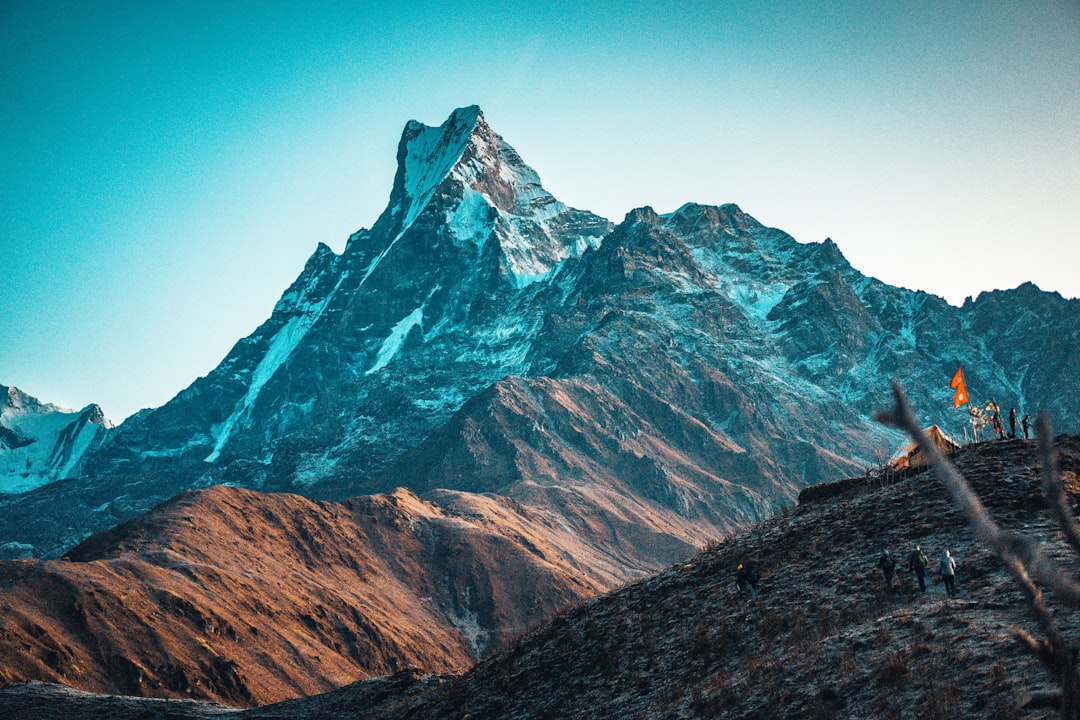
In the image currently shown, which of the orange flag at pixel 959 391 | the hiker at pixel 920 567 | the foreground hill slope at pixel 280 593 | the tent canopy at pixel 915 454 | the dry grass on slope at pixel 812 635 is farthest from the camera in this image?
the foreground hill slope at pixel 280 593

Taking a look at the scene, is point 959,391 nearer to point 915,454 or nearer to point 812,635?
point 915,454

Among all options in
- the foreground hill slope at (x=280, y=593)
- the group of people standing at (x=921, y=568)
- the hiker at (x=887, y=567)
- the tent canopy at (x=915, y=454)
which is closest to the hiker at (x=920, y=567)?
the group of people standing at (x=921, y=568)

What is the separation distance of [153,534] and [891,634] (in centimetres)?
11480

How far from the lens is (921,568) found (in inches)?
1002

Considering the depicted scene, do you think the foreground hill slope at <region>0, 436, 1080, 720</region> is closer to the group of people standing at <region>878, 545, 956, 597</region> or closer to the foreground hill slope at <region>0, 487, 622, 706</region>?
the group of people standing at <region>878, 545, 956, 597</region>

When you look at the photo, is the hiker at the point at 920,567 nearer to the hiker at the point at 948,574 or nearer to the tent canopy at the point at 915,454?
the hiker at the point at 948,574

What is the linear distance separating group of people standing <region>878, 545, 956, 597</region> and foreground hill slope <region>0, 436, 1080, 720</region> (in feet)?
1.12

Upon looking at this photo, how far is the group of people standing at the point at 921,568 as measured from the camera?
24.4 m

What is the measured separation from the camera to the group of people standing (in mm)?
24359

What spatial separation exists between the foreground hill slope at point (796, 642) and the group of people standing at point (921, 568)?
1.12ft

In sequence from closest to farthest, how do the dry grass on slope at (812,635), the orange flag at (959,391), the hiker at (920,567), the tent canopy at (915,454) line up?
the dry grass on slope at (812,635) → the hiker at (920,567) → the orange flag at (959,391) → the tent canopy at (915,454)

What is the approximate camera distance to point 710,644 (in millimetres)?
27188

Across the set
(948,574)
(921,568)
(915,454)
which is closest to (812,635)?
(921,568)

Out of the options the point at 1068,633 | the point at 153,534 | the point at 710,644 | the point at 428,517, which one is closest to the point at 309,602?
the point at 153,534
